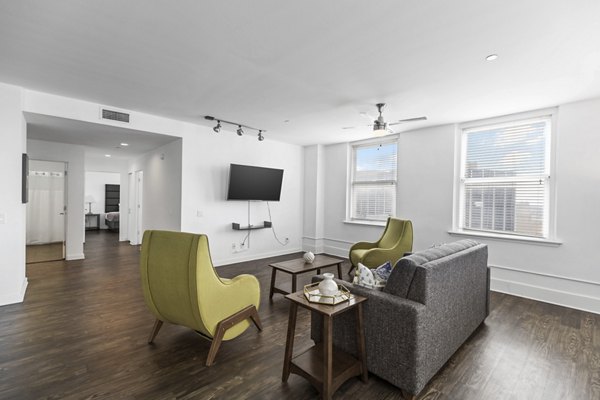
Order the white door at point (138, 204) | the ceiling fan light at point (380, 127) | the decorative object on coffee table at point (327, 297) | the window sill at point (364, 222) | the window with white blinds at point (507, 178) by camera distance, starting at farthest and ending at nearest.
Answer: the white door at point (138, 204) → the window sill at point (364, 222) → the window with white blinds at point (507, 178) → the ceiling fan light at point (380, 127) → the decorative object on coffee table at point (327, 297)

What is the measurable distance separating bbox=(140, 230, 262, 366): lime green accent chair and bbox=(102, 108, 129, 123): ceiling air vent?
8.69ft

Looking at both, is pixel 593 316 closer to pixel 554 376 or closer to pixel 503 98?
pixel 554 376

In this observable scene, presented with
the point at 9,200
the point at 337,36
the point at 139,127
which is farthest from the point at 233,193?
the point at 337,36

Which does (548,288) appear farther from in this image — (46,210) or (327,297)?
(46,210)

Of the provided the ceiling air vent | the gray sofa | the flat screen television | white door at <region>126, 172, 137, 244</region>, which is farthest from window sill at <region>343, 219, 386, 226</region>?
white door at <region>126, 172, 137, 244</region>

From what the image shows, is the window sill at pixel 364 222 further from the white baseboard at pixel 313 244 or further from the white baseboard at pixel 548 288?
the white baseboard at pixel 548 288

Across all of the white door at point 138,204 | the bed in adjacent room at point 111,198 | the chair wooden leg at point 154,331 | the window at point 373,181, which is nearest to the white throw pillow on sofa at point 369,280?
the chair wooden leg at point 154,331

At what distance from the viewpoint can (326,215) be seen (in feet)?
22.6

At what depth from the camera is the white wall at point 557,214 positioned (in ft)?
11.7

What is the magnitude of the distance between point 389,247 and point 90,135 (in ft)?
18.0

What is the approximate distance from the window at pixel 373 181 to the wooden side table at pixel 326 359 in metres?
4.03

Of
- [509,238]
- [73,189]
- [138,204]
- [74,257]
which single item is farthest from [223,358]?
[138,204]

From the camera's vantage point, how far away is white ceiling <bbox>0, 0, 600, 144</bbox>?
2.00 metres

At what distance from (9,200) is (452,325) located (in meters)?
4.93
